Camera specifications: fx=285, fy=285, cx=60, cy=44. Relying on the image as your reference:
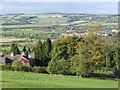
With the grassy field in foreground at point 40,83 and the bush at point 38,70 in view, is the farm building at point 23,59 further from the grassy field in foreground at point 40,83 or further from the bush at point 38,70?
the grassy field in foreground at point 40,83

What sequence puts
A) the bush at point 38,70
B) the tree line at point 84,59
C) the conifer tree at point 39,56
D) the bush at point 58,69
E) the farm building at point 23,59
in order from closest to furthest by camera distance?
the tree line at point 84,59 → the bush at point 58,69 → the bush at point 38,70 → the farm building at point 23,59 → the conifer tree at point 39,56

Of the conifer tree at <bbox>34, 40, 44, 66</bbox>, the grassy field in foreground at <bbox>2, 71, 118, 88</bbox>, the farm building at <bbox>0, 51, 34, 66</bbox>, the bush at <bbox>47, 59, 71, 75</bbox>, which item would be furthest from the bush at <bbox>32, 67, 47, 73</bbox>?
the conifer tree at <bbox>34, 40, 44, 66</bbox>

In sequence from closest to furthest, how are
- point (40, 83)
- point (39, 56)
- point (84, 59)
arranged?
point (40, 83) < point (84, 59) < point (39, 56)

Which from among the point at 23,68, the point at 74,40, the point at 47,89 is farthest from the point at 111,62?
the point at 47,89

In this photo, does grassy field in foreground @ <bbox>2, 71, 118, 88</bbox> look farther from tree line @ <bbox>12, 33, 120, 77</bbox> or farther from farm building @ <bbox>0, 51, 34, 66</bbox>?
farm building @ <bbox>0, 51, 34, 66</bbox>

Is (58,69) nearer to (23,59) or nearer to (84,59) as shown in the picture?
(84,59)

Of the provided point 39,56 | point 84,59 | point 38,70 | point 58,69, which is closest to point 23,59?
point 39,56

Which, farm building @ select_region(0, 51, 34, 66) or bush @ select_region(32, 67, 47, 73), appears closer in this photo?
bush @ select_region(32, 67, 47, 73)

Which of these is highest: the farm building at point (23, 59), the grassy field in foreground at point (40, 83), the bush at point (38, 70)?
the grassy field in foreground at point (40, 83)

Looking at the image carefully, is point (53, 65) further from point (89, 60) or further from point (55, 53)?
point (55, 53)

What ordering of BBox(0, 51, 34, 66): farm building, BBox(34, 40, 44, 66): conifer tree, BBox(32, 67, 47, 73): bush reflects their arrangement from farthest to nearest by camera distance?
BBox(34, 40, 44, 66): conifer tree < BBox(0, 51, 34, 66): farm building < BBox(32, 67, 47, 73): bush

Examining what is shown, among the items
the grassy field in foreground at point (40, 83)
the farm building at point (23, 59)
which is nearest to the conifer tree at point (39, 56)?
the farm building at point (23, 59)

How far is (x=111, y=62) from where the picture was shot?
3509 centimetres

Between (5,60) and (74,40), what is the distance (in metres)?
9.13
